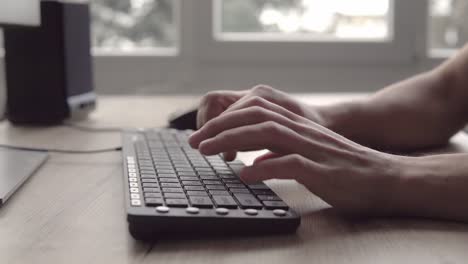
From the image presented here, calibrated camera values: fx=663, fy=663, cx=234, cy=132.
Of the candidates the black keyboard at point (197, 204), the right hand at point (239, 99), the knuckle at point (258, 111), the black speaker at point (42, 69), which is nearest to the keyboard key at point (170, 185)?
the black keyboard at point (197, 204)

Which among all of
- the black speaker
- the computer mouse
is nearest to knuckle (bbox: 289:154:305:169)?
the computer mouse

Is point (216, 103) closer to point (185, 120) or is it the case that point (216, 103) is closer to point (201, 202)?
point (185, 120)

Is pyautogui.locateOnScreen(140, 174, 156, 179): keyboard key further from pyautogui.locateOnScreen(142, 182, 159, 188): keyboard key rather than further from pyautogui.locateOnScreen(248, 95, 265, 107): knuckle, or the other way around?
pyautogui.locateOnScreen(248, 95, 265, 107): knuckle

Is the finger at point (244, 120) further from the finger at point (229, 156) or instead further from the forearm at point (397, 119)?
the forearm at point (397, 119)

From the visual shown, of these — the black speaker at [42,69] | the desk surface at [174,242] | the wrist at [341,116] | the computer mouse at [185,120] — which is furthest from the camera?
the black speaker at [42,69]

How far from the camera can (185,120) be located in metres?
→ 1.10

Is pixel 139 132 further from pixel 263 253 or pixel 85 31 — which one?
pixel 263 253

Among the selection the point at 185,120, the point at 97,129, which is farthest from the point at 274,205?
the point at 97,129

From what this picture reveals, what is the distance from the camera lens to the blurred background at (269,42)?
2.08 metres

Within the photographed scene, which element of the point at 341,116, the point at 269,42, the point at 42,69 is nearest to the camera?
the point at 341,116

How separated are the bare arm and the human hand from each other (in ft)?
1.02

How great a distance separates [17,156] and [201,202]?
15.7 inches

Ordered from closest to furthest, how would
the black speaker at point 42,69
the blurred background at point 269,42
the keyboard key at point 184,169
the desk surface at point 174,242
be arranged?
1. the desk surface at point 174,242
2. the keyboard key at point 184,169
3. the black speaker at point 42,69
4. the blurred background at point 269,42

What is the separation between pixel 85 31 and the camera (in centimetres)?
135
